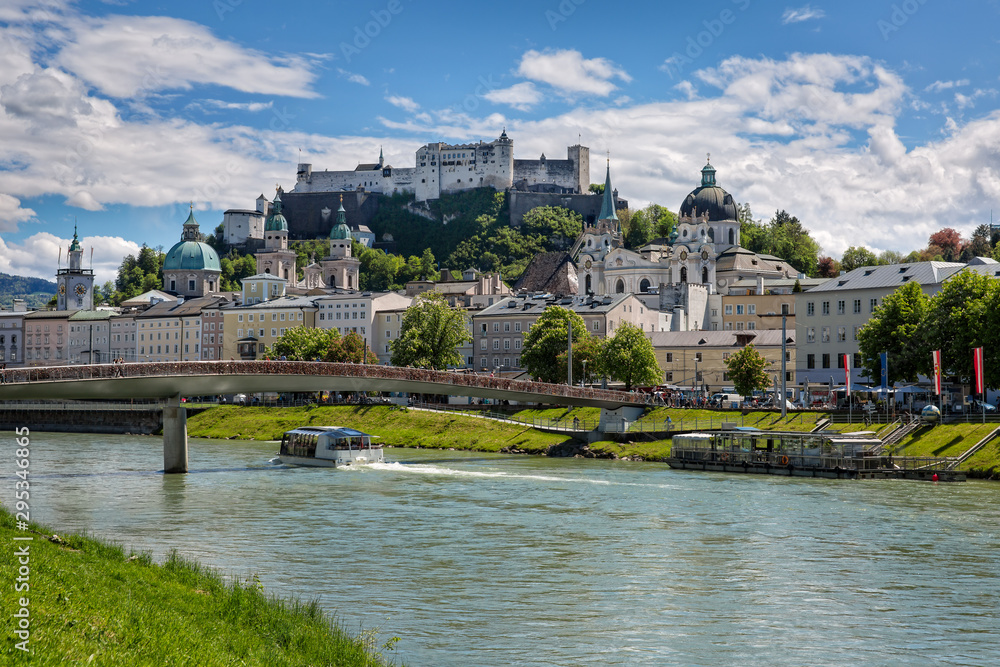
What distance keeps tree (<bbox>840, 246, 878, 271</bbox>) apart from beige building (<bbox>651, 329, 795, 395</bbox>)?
5679 centimetres

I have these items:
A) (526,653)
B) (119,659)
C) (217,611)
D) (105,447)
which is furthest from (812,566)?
(105,447)

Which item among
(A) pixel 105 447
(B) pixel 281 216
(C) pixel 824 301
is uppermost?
(B) pixel 281 216

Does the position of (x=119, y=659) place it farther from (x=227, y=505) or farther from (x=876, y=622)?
(x=227, y=505)

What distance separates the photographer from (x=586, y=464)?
58562 millimetres

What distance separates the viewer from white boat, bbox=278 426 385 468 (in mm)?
58156

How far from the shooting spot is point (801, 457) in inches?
2044

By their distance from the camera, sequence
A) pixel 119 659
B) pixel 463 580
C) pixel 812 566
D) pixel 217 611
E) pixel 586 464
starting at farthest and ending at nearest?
pixel 586 464
pixel 812 566
pixel 463 580
pixel 217 611
pixel 119 659

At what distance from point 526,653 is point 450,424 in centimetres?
5632

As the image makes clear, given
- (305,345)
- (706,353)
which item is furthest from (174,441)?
(706,353)

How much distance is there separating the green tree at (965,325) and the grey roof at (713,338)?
33.9m

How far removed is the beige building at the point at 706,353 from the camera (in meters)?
96.4

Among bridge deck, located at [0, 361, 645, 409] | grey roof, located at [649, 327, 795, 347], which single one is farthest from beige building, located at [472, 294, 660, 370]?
bridge deck, located at [0, 361, 645, 409]

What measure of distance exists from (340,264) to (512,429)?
110 m

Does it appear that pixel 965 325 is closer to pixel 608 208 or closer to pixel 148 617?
pixel 148 617
